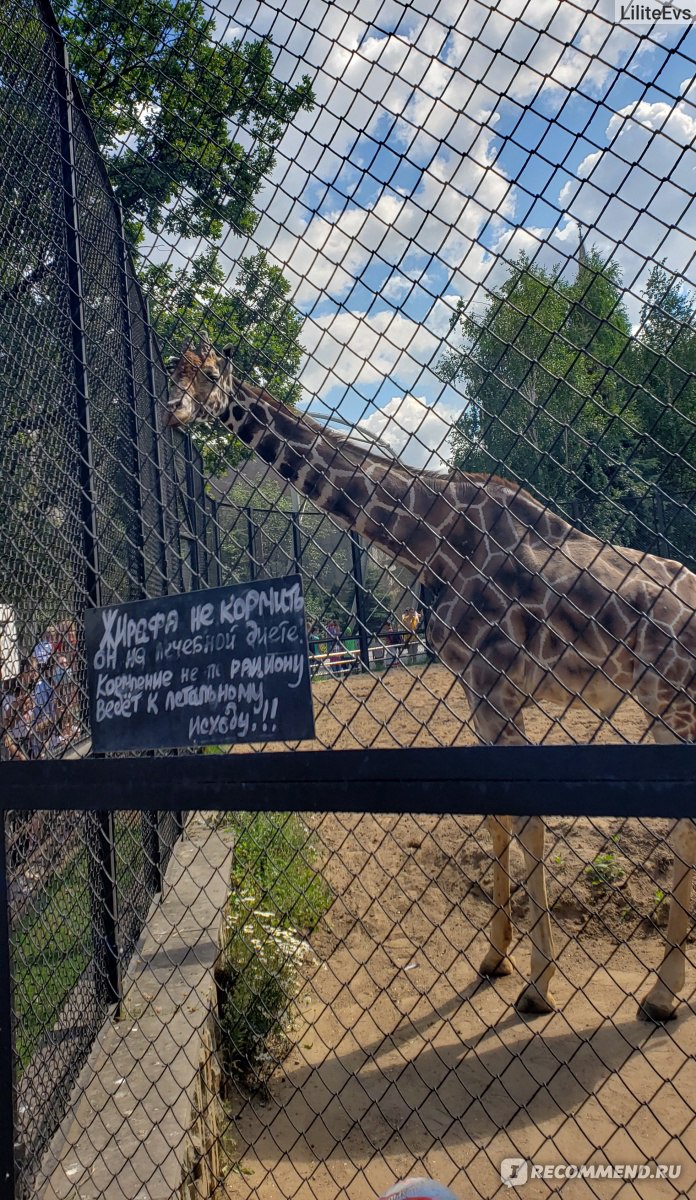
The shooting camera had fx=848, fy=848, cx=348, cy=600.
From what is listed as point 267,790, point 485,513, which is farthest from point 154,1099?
point 485,513

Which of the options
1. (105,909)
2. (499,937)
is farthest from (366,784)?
(499,937)

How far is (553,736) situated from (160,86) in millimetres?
6322

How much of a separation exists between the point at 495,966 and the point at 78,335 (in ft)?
11.5

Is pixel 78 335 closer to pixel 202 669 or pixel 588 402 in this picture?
pixel 202 669

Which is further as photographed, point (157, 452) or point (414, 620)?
point (414, 620)

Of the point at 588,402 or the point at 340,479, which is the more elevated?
the point at 340,479

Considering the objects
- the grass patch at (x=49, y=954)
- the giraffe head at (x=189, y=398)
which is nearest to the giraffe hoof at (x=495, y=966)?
the grass patch at (x=49, y=954)

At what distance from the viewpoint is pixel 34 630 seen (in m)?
2.95

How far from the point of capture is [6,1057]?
2117 mm

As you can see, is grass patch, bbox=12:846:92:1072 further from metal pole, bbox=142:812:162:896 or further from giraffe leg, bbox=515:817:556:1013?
giraffe leg, bbox=515:817:556:1013

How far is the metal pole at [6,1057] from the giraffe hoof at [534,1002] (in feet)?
7.94

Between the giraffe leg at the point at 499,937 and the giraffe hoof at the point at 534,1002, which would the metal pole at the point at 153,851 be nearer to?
the giraffe leg at the point at 499,937

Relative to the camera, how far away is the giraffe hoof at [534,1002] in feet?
12.6

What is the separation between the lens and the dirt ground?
111 inches
